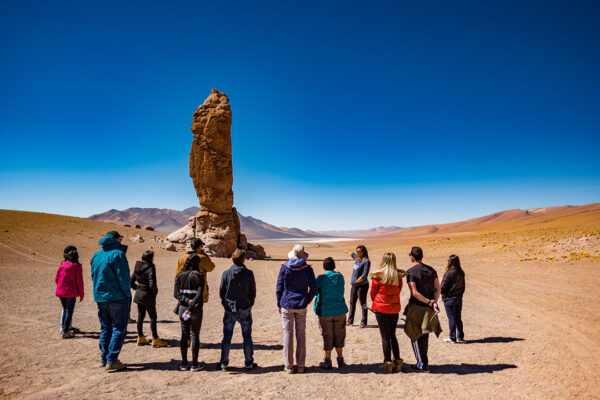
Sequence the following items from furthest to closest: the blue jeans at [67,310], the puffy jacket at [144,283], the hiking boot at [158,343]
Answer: the blue jeans at [67,310] < the hiking boot at [158,343] < the puffy jacket at [144,283]

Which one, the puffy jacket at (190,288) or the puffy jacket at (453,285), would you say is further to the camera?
the puffy jacket at (453,285)

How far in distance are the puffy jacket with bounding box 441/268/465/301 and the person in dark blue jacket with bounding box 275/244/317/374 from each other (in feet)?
11.0

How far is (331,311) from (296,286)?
0.77 m

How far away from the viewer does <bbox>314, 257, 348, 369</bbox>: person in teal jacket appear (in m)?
5.33

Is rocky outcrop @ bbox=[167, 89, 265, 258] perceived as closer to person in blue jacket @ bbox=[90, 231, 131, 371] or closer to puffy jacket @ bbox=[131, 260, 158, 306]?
puffy jacket @ bbox=[131, 260, 158, 306]

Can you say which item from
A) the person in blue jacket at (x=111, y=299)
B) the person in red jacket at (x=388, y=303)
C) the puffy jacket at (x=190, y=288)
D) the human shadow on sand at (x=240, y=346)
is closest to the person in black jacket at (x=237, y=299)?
the puffy jacket at (x=190, y=288)

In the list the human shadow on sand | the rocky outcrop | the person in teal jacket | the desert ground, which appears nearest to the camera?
the desert ground

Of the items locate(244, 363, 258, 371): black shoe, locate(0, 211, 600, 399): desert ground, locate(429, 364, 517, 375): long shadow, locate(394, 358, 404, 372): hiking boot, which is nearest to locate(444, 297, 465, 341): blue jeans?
locate(0, 211, 600, 399): desert ground

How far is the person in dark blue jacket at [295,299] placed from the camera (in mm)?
5145

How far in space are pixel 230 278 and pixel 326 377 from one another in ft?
7.29

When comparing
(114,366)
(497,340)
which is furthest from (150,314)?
(497,340)

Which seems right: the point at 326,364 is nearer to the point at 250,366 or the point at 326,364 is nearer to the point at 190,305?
the point at 250,366

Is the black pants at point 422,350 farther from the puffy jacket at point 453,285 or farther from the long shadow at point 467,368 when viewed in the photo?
the puffy jacket at point 453,285

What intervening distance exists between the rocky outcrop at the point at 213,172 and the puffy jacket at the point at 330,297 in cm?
2404
